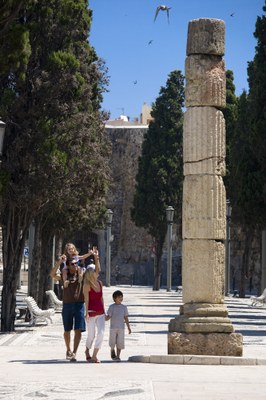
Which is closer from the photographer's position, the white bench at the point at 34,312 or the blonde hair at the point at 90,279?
the blonde hair at the point at 90,279

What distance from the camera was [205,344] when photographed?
60.3 feet

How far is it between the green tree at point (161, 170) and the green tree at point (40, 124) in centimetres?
4020

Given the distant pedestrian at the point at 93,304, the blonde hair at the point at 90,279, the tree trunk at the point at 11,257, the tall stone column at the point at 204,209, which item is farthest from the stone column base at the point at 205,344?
the tree trunk at the point at 11,257

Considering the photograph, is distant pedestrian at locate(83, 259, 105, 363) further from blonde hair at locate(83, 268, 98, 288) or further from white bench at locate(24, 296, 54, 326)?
white bench at locate(24, 296, 54, 326)

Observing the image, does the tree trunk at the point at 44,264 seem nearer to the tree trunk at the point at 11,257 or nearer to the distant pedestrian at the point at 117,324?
the tree trunk at the point at 11,257

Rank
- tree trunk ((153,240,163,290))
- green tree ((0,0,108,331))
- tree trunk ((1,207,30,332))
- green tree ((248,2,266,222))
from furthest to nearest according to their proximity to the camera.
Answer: tree trunk ((153,240,163,290)) < green tree ((248,2,266,222)) < tree trunk ((1,207,30,332)) < green tree ((0,0,108,331))

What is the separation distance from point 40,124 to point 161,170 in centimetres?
4282

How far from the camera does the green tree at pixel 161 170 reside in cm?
6800

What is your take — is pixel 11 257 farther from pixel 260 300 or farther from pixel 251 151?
pixel 251 151

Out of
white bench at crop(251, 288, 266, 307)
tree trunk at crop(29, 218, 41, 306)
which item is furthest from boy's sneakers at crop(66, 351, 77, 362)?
white bench at crop(251, 288, 266, 307)

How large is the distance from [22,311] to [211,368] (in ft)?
50.7

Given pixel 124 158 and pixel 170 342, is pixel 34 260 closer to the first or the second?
pixel 170 342

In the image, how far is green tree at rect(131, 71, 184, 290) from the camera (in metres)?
68.0

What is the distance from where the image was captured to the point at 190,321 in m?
18.5
